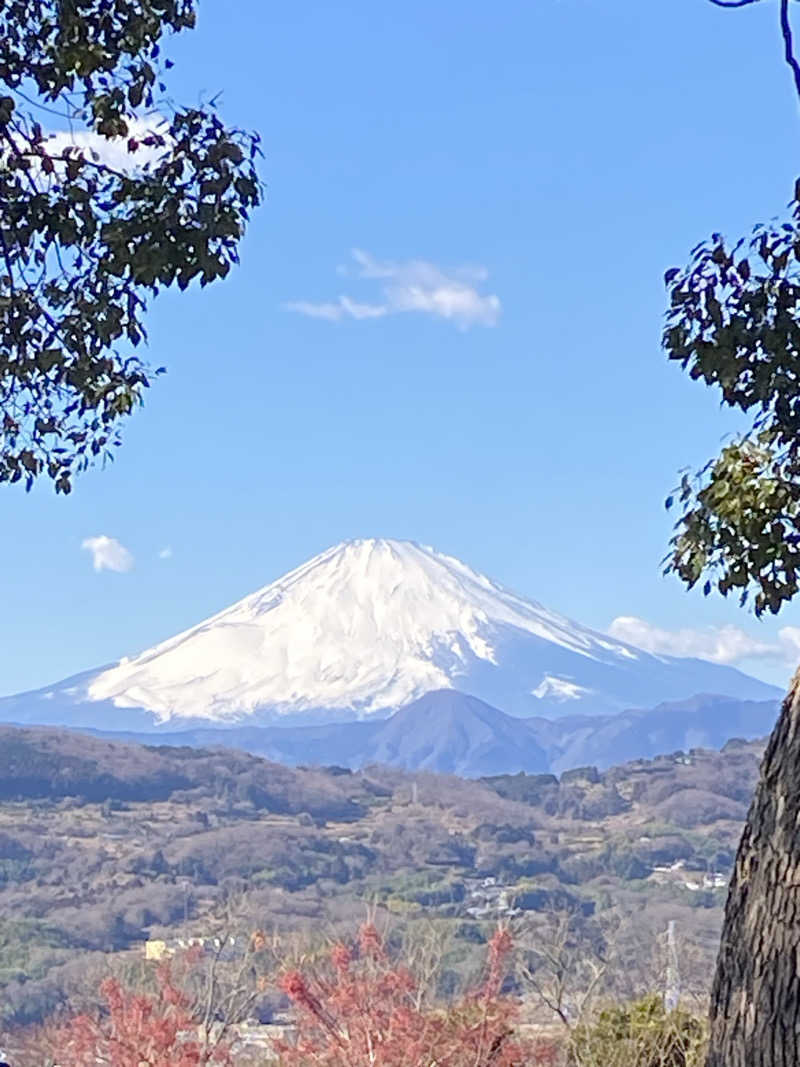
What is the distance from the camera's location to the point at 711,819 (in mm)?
44281

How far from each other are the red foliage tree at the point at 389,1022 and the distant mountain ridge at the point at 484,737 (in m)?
104

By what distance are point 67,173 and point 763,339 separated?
2.10 meters

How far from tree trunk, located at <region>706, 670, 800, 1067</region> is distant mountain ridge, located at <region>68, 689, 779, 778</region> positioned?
358 feet

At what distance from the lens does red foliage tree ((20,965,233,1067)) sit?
8.18m

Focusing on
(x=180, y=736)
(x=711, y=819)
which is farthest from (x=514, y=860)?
(x=180, y=736)

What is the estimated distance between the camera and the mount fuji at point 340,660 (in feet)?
557

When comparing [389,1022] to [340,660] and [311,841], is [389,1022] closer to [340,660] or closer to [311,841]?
[311,841]

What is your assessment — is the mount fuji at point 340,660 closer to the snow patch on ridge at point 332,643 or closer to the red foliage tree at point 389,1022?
the snow patch on ridge at point 332,643

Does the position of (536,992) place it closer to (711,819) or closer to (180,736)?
(711,819)

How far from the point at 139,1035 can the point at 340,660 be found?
171322 millimetres

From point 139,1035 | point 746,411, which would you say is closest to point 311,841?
point 139,1035

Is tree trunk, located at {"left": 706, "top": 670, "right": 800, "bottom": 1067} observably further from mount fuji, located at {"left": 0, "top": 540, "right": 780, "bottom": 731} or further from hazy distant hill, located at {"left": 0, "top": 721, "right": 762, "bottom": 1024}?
mount fuji, located at {"left": 0, "top": 540, "right": 780, "bottom": 731}

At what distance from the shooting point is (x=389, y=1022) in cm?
816

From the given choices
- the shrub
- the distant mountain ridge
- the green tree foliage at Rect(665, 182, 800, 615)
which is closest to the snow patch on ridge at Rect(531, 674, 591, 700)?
the distant mountain ridge
